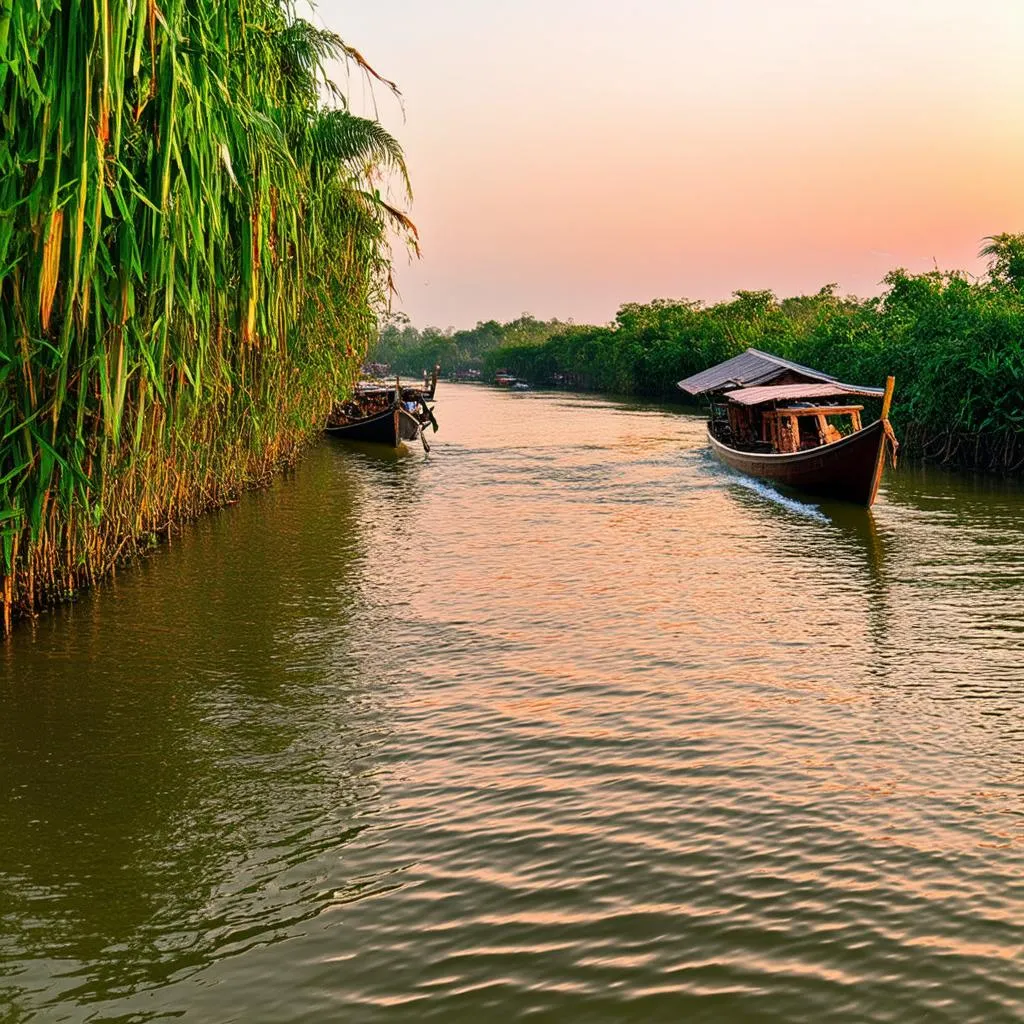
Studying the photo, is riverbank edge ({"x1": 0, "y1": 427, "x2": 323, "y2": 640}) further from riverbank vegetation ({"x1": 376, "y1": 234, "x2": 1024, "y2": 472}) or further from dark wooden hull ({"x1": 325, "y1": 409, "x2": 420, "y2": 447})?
riverbank vegetation ({"x1": 376, "y1": 234, "x2": 1024, "y2": 472})

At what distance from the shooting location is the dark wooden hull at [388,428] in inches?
1197

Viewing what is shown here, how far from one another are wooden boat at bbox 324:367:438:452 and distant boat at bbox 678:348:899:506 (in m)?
7.40

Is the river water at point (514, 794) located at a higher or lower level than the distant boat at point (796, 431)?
lower

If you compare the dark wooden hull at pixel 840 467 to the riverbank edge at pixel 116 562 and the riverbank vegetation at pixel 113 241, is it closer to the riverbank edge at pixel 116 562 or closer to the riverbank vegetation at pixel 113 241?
the riverbank edge at pixel 116 562

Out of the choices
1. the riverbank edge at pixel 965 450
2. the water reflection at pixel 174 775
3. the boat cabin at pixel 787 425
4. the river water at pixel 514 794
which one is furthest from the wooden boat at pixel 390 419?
the water reflection at pixel 174 775

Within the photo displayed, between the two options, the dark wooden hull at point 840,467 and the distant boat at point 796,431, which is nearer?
the dark wooden hull at point 840,467

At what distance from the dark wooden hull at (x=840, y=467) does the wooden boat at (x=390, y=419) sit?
11489 mm

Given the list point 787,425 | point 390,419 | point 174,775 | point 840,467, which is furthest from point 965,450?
point 174,775

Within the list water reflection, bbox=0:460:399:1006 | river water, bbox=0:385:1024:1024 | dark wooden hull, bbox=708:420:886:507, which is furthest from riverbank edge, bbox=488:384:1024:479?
water reflection, bbox=0:460:399:1006

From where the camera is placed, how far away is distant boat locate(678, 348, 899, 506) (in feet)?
62.0

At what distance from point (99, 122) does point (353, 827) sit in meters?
4.23

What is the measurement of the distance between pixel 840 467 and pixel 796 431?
354 centimetres

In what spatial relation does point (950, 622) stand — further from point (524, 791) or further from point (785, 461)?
point (785, 461)

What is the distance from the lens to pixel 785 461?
21078 millimetres
